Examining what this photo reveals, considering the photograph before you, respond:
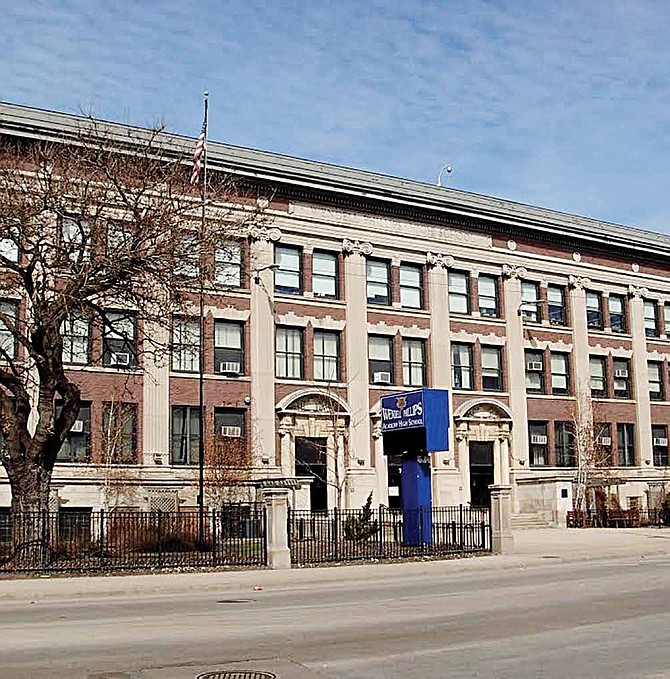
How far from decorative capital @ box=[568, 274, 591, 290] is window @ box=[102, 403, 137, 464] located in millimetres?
24430

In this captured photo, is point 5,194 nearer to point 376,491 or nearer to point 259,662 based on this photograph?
point 259,662

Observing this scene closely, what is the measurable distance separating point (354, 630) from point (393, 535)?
58.4 ft

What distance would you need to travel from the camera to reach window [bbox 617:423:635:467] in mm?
54006

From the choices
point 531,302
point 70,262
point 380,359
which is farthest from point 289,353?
point 70,262

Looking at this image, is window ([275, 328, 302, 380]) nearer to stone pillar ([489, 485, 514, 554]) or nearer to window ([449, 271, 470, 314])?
window ([449, 271, 470, 314])

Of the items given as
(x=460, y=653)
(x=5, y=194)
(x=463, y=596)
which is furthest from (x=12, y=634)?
(x=5, y=194)

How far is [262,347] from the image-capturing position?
144 ft

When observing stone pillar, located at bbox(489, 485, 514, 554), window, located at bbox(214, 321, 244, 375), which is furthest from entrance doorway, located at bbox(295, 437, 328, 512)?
stone pillar, located at bbox(489, 485, 514, 554)

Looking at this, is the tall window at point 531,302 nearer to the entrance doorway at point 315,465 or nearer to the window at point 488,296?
the window at point 488,296

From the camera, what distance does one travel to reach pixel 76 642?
12805mm

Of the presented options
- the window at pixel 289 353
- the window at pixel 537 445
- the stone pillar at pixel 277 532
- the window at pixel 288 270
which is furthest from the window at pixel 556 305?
the stone pillar at pixel 277 532

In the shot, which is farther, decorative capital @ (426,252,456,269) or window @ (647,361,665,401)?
window @ (647,361,665,401)

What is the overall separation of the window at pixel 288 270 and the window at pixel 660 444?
73.7ft

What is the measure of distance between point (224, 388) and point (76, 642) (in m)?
30.2
